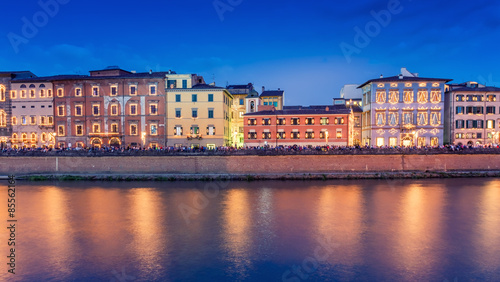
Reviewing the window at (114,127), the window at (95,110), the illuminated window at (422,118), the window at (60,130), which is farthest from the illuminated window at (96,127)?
the illuminated window at (422,118)

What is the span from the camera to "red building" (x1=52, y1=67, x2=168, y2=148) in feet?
155

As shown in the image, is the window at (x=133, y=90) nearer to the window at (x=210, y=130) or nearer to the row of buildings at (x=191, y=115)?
the row of buildings at (x=191, y=115)

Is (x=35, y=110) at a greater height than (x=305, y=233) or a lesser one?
greater

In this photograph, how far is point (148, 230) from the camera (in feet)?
62.0

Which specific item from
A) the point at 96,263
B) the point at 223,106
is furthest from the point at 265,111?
the point at 96,263

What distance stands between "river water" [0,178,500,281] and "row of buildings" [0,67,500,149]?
1787 cm

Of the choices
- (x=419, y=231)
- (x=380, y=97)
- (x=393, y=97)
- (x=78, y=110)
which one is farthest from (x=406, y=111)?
(x=78, y=110)

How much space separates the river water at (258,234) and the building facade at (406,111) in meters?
18.8

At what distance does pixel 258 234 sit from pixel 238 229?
1.41 m

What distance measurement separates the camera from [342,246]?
16.0 metres

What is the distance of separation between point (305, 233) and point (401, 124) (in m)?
36.8

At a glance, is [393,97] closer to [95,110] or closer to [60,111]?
[95,110]

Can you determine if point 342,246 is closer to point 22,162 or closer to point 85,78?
point 22,162

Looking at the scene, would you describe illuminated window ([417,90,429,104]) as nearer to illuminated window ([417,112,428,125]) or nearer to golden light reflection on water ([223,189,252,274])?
illuminated window ([417,112,428,125])
